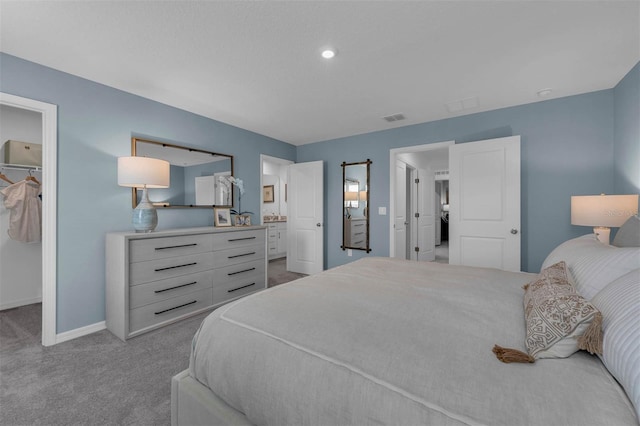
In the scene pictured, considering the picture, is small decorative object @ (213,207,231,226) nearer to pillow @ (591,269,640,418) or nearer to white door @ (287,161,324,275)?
white door @ (287,161,324,275)

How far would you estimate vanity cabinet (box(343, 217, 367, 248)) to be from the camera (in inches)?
176

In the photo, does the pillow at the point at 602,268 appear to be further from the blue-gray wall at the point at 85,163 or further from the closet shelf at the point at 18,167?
the closet shelf at the point at 18,167

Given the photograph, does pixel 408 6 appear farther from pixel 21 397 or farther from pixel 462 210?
pixel 21 397

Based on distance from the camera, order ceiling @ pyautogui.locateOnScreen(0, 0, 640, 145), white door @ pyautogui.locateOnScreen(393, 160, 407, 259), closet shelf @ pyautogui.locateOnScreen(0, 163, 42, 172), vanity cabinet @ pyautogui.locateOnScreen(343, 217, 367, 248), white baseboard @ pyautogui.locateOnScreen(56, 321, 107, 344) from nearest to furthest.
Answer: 1. ceiling @ pyautogui.locateOnScreen(0, 0, 640, 145)
2. white baseboard @ pyautogui.locateOnScreen(56, 321, 107, 344)
3. closet shelf @ pyautogui.locateOnScreen(0, 163, 42, 172)
4. white door @ pyautogui.locateOnScreen(393, 160, 407, 259)
5. vanity cabinet @ pyautogui.locateOnScreen(343, 217, 367, 248)

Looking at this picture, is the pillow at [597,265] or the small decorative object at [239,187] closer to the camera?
the pillow at [597,265]

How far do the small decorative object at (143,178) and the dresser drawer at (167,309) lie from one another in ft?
2.49

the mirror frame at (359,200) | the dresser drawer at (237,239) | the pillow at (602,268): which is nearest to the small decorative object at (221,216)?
the dresser drawer at (237,239)

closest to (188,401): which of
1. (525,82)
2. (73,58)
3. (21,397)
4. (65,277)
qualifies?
(21,397)

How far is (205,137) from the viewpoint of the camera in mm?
3600

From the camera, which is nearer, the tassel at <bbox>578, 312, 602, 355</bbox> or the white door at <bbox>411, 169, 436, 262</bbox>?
the tassel at <bbox>578, 312, 602, 355</bbox>

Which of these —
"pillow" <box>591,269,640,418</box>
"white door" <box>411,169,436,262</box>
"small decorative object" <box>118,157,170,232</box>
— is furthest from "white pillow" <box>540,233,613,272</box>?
"white door" <box>411,169,436,262</box>

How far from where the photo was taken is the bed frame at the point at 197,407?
3.37 feet

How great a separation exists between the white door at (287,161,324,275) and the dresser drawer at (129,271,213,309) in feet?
6.78

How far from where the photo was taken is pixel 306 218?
4.91m
